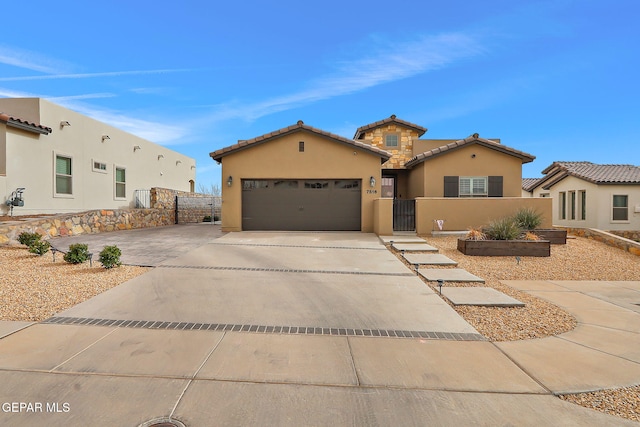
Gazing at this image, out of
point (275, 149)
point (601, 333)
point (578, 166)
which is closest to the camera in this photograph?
point (601, 333)

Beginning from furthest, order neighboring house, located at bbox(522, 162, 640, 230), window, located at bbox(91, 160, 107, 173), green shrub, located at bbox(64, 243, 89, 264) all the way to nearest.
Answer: neighboring house, located at bbox(522, 162, 640, 230), window, located at bbox(91, 160, 107, 173), green shrub, located at bbox(64, 243, 89, 264)

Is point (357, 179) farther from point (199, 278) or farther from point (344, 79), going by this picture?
point (199, 278)

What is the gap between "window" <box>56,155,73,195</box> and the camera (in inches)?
568

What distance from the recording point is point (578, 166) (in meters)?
22.4

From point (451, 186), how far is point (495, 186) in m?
2.11

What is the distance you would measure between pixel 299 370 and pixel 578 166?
1014 inches

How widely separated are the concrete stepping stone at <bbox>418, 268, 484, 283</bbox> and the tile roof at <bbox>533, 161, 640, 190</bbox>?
16264 mm

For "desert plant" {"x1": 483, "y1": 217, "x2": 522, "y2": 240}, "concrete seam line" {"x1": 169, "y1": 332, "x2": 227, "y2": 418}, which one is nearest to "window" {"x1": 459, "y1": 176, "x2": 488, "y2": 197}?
"desert plant" {"x1": 483, "y1": 217, "x2": 522, "y2": 240}

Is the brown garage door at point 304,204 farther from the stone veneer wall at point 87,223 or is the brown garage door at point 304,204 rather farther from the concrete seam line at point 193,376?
the concrete seam line at point 193,376

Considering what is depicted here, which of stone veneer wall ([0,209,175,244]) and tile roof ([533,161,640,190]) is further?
tile roof ([533,161,640,190])

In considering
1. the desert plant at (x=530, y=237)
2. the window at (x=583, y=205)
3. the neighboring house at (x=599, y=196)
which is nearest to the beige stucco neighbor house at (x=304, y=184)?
the desert plant at (x=530, y=237)

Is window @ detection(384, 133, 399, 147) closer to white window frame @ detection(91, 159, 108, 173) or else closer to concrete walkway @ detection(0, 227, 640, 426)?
white window frame @ detection(91, 159, 108, 173)

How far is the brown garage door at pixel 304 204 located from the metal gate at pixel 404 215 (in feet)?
5.57

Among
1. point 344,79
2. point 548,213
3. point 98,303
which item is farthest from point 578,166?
point 98,303
